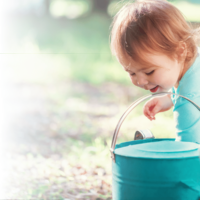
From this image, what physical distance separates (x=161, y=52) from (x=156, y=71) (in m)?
0.09

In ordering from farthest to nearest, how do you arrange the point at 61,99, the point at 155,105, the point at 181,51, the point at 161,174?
the point at 61,99, the point at 155,105, the point at 181,51, the point at 161,174

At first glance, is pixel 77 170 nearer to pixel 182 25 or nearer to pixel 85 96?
pixel 182 25

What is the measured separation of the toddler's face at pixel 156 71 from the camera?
1.54 m

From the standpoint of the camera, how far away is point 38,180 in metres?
2.33

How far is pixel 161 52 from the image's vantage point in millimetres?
1540

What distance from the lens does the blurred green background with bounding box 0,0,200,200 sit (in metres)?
2.39

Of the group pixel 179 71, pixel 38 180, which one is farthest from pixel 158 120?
pixel 179 71

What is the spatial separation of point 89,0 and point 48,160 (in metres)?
3.22

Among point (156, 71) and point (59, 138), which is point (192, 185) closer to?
point (156, 71)

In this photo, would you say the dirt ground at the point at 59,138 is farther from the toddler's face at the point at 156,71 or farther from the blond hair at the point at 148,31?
the blond hair at the point at 148,31

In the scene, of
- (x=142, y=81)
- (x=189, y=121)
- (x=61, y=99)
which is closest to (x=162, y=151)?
(x=189, y=121)

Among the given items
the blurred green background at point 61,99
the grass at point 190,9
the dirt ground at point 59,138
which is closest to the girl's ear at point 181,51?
the blurred green background at point 61,99

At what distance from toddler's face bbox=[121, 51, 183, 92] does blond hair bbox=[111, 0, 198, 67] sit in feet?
0.09

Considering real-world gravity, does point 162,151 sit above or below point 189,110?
below
